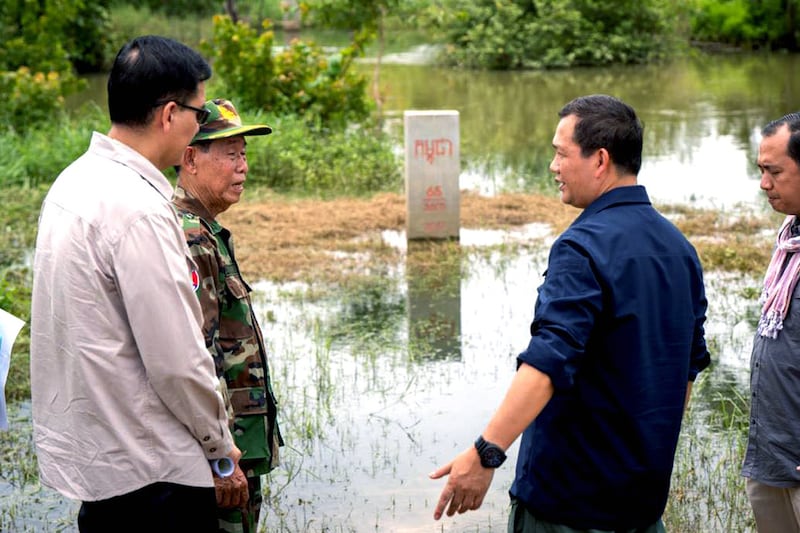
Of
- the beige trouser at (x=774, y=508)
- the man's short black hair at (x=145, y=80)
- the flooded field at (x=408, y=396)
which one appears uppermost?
the man's short black hair at (x=145, y=80)

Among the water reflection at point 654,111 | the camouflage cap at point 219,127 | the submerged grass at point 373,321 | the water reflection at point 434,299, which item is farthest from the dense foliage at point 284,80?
the camouflage cap at point 219,127

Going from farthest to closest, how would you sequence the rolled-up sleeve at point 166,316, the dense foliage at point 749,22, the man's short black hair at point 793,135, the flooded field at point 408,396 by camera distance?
1. the dense foliage at point 749,22
2. the flooded field at point 408,396
3. the man's short black hair at point 793,135
4. the rolled-up sleeve at point 166,316

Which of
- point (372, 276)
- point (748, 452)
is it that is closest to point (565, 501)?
point (748, 452)

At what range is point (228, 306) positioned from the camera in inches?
136

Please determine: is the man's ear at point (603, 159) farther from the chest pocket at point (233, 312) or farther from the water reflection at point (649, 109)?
the water reflection at point (649, 109)

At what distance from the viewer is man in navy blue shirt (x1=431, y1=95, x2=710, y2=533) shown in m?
2.78

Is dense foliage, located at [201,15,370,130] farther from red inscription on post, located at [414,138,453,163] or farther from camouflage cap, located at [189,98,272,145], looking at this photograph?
camouflage cap, located at [189,98,272,145]

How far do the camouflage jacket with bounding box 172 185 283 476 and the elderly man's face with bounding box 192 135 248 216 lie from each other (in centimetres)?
15

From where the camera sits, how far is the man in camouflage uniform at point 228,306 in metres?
3.36

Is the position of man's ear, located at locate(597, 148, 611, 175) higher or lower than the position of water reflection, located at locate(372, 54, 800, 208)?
higher

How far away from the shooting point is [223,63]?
1553 cm

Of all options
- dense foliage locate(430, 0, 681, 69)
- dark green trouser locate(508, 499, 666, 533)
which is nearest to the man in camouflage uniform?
dark green trouser locate(508, 499, 666, 533)

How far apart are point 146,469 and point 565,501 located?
1.08 meters

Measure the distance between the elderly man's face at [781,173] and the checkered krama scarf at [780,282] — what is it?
4.0 inches
